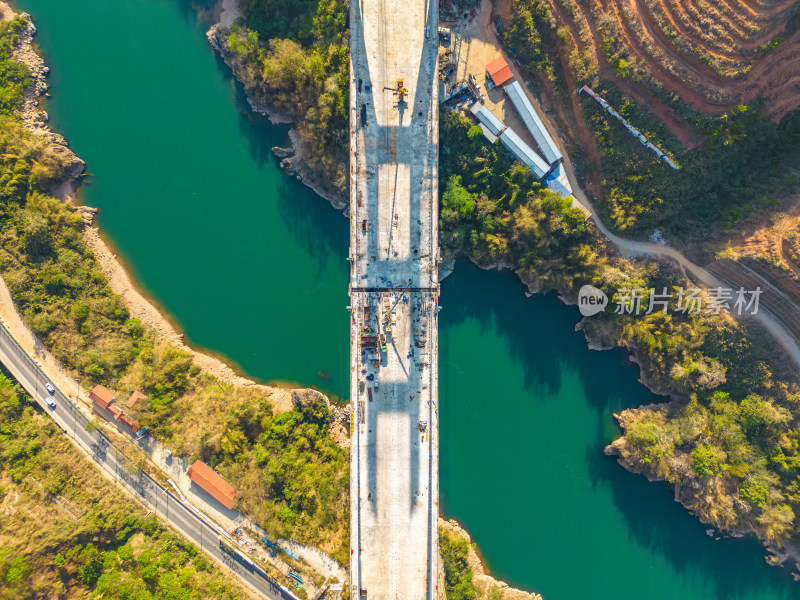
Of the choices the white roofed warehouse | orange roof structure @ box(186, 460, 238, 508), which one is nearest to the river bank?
the white roofed warehouse

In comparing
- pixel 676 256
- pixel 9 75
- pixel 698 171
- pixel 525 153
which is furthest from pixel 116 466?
pixel 698 171

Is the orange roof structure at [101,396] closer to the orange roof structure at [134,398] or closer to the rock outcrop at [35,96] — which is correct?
the orange roof structure at [134,398]

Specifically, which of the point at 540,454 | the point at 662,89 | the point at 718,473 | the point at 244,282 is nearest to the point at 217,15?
the point at 244,282

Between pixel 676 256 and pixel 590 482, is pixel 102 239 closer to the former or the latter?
pixel 590 482

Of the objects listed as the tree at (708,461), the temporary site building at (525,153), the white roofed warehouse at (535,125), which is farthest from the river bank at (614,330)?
the tree at (708,461)

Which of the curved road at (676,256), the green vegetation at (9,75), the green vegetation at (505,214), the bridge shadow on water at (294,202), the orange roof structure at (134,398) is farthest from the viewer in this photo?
the bridge shadow on water at (294,202)

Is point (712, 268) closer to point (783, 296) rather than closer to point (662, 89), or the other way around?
point (783, 296)
